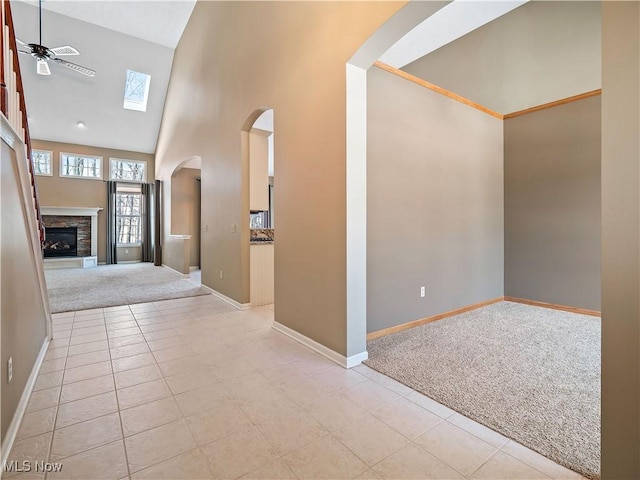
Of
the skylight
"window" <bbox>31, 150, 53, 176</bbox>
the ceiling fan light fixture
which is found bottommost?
"window" <bbox>31, 150, 53, 176</bbox>

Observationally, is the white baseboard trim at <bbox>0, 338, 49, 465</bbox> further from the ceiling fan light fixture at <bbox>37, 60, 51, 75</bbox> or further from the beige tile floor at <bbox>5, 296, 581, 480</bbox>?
the ceiling fan light fixture at <bbox>37, 60, 51, 75</bbox>

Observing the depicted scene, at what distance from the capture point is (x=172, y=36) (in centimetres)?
696

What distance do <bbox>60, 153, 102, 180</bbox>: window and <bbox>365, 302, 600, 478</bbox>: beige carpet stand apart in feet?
32.6

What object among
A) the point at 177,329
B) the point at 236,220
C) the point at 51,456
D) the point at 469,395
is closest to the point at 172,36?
the point at 236,220

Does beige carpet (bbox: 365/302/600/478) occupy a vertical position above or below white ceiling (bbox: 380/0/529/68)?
below

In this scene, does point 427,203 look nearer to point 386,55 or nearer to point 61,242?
point 386,55

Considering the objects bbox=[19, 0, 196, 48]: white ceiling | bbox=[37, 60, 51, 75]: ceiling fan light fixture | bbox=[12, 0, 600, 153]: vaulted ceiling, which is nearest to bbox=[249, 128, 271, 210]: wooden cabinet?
bbox=[12, 0, 600, 153]: vaulted ceiling

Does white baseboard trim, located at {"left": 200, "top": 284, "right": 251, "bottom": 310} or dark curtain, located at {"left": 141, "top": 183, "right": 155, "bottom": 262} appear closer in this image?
white baseboard trim, located at {"left": 200, "top": 284, "right": 251, "bottom": 310}

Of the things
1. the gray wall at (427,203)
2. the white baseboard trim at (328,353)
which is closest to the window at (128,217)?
the white baseboard trim at (328,353)

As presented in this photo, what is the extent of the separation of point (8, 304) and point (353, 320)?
2.12 metres

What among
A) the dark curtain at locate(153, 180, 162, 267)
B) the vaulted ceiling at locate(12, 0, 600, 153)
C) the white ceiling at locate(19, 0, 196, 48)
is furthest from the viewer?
the dark curtain at locate(153, 180, 162, 267)

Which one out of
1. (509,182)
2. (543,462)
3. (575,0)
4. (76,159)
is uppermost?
(575,0)

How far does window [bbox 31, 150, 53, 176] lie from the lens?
8.32m

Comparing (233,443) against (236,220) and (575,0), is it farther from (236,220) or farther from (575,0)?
(575,0)
